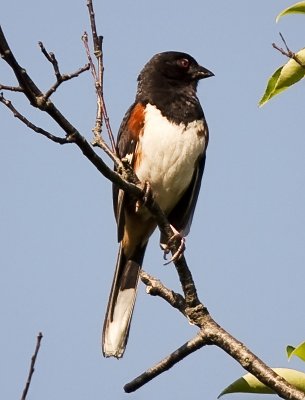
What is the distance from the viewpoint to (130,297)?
14.4 ft

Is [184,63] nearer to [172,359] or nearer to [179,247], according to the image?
[179,247]

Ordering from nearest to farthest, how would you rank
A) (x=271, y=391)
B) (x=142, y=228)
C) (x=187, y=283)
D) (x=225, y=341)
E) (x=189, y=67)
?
1. (x=271, y=391)
2. (x=225, y=341)
3. (x=187, y=283)
4. (x=142, y=228)
5. (x=189, y=67)

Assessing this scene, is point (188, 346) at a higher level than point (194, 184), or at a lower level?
lower

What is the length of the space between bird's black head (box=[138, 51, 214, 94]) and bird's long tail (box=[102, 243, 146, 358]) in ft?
3.56

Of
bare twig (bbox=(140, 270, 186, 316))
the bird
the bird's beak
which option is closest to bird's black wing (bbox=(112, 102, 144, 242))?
the bird

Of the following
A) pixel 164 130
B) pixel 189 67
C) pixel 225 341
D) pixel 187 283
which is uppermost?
pixel 189 67

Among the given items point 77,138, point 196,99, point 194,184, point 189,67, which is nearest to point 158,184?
point 194,184

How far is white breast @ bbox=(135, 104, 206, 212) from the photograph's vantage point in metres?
4.32

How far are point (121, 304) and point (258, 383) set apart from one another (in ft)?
6.35

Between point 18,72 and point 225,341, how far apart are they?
1.26 m

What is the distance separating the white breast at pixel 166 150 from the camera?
4324 mm

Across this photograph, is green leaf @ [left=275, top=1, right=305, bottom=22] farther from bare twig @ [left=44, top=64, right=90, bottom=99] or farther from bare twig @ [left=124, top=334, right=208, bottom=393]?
bare twig @ [left=124, top=334, right=208, bottom=393]

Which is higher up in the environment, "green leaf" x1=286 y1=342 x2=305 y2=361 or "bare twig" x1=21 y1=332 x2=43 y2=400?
"bare twig" x1=21 y1=332 x2=43 y2=400

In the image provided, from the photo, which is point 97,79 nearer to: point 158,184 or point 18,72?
point 18,72
